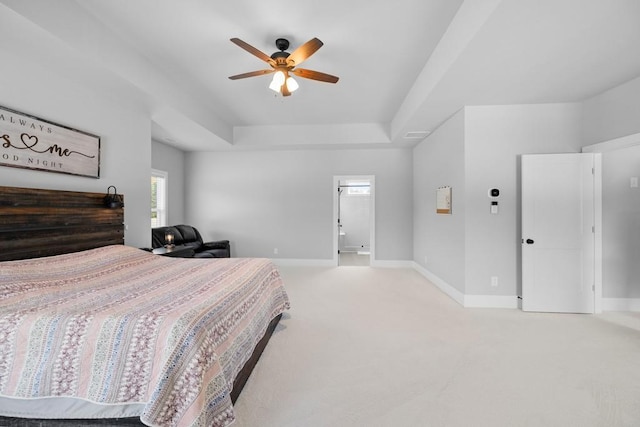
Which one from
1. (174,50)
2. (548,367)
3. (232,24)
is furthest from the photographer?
(174,50)

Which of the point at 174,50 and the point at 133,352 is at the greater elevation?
the point at 174,50

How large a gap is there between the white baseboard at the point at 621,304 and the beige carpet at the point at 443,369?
0.13m

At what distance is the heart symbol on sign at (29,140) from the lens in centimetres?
229

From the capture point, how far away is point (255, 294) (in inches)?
86.1

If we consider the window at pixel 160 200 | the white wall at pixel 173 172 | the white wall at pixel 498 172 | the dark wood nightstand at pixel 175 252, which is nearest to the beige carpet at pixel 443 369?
the white wall at pixel 498 172

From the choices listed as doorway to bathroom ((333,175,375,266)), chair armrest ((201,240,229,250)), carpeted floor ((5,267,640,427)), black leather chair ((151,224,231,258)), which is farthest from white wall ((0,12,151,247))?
doorway to bathroom ((333,175,375,266))

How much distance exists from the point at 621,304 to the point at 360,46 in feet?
14.3

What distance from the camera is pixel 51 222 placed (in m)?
2.42

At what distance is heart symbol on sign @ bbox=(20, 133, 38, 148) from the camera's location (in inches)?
90.3

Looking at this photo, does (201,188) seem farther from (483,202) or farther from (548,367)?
(548,367)

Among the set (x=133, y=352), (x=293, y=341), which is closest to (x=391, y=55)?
(x=293, y=341)

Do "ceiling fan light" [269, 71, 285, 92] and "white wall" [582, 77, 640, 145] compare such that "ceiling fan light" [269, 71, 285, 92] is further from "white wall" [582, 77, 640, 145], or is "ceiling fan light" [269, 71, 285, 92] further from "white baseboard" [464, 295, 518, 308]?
"white wall" [582, 77, 640, 145]

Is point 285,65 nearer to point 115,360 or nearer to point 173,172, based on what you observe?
point 115,360

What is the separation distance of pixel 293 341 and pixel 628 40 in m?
3.75
